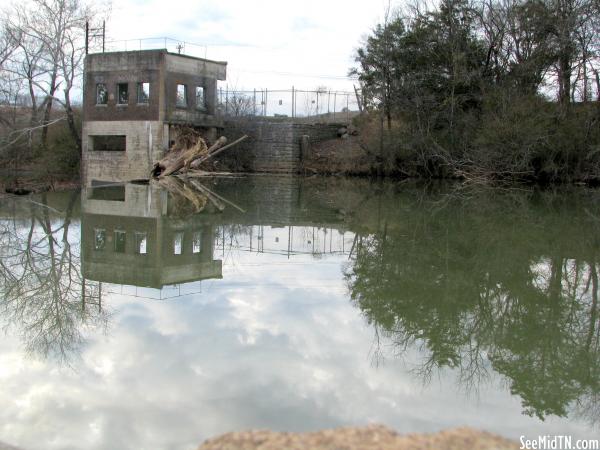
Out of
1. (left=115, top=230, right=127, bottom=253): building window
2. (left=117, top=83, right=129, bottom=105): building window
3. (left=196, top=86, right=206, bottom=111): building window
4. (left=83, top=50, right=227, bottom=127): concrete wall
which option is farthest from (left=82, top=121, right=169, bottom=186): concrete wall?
(left=115, top=230, right=127, bottom=253): building window

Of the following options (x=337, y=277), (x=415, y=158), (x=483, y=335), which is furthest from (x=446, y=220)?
(x=415, y=158)

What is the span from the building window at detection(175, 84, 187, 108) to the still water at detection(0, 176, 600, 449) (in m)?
21.4

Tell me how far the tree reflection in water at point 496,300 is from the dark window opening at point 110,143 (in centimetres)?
2664

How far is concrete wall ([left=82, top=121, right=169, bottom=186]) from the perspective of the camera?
1300 inches

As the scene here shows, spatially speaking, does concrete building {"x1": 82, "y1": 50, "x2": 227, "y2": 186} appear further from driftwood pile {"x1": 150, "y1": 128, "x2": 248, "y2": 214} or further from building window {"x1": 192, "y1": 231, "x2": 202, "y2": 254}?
building window {"x1": 192, "y1": 231, "x2": 202, "y2": 254}

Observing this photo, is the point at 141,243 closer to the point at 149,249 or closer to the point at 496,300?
the point at 149,249

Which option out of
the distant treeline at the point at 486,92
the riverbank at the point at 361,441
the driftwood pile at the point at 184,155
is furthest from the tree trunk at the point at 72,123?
the riverbank at the point at 361,441

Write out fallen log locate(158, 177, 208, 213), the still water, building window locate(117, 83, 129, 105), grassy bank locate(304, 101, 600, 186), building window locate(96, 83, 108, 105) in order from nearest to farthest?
the still water → fallen log locate(158, 177, 208, 213) → grassy bank locate(304, 101, 600, 186) → building window locate(117, 83, 129, 105) → building window locate(96, 83, 108, 105)

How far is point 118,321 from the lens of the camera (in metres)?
6.64

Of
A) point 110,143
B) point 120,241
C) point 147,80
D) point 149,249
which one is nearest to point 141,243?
point 120,241

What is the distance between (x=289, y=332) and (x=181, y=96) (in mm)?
30059

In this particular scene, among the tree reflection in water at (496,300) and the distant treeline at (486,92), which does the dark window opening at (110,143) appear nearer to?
the distant treeline at (486,92)

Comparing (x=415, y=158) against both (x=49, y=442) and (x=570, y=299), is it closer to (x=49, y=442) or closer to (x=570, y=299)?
(x=570, y=299)

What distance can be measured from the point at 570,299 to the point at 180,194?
57.8 ft
